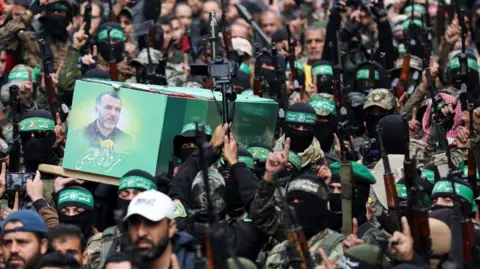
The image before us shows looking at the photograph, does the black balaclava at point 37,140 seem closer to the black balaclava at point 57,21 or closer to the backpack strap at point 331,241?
the black balaclava at point 57,21

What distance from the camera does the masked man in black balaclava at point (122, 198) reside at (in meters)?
17.9

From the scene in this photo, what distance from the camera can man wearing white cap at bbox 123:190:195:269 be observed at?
1594cm

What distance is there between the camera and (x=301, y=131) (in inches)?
831

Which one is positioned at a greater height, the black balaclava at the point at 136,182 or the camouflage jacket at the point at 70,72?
the camouflage jacket at the point at 70,72

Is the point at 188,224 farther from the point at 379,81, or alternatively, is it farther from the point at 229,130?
the point at 379,81

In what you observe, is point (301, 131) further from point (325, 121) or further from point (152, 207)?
point (152, 207)

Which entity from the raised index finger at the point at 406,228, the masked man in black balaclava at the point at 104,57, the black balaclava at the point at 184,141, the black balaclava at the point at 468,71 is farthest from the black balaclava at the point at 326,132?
the raised index finger at the point at 406,228

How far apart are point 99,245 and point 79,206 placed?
3.05 ft

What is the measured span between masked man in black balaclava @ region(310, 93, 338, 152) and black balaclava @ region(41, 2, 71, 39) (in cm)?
444

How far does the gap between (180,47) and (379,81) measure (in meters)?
3.64

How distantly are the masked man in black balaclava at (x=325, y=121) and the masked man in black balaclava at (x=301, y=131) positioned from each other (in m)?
0.87

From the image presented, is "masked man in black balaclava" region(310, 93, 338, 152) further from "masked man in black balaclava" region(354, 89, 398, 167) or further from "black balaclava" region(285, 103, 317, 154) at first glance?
"black balaclava" region(285, 103, 317, 154)

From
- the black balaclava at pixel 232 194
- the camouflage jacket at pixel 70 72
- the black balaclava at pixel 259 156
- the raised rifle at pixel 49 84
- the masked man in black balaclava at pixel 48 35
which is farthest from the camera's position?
the masked man in black balaclava at pixel 48 35

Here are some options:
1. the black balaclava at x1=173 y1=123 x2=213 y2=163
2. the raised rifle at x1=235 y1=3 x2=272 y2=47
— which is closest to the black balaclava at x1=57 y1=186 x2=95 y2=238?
the black balaclava at x1=173 y1=123 x2=213 y2=163
